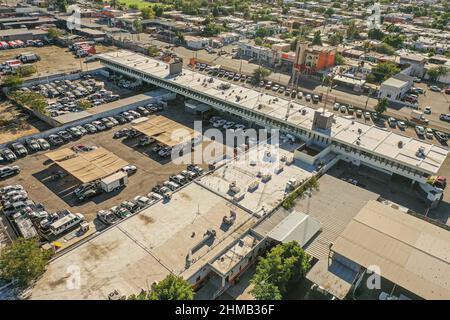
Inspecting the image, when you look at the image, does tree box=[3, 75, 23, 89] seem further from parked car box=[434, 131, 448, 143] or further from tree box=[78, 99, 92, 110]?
parked car box=[434, 131, 448, 143]

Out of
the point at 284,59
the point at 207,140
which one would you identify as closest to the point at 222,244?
the point at 207,140

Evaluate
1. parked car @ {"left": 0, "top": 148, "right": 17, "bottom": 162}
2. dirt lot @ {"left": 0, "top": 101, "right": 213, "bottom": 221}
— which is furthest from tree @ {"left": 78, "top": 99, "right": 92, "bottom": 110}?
parked car @ {"left": 0, "top": 148, "right": 17, "bottom": 162}

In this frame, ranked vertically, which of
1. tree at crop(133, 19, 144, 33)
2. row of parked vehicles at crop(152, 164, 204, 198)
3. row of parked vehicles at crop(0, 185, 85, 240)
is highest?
tree at crop(133, 19, 144, 33)

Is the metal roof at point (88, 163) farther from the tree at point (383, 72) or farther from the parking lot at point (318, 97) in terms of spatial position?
the tree at point (383, 72)

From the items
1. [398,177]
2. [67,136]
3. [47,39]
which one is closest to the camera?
[398,177]

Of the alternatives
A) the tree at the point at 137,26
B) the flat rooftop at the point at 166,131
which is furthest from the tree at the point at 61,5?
the flat rooftop at the point at 166,131

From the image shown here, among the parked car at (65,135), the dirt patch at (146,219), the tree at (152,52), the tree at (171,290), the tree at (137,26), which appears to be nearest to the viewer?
the tree at (171,290)
